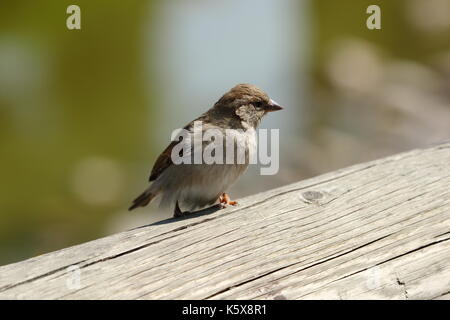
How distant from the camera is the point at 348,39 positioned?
31.6 ft

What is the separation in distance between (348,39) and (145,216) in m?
4.24

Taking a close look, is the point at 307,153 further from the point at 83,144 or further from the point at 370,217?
the point at 370,217

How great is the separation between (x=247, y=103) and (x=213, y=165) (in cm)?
71

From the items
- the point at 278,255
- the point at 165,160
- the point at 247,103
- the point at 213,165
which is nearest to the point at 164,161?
the point at 165,160

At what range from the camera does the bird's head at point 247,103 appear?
425 centimetres

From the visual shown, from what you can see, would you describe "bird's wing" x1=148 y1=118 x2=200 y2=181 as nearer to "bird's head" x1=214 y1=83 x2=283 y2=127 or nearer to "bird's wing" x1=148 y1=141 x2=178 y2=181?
"bird's wing" x1=148 y1=141 x2=178 y2=181

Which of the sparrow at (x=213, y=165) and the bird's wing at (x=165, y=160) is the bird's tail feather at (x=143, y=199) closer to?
the sparrow at (x=213, y=165)

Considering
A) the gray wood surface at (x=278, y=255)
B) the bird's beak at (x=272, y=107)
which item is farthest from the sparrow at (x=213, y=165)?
the gray wood surface at (x=278, y=255)

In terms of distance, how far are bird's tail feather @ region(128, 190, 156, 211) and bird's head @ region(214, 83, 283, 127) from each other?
693 millimetres

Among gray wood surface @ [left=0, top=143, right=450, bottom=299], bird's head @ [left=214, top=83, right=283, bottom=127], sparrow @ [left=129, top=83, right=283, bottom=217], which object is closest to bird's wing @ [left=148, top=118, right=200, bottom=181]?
sparrow @ [left=129, top=83, right=283, bottom=217]

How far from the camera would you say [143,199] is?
410 centimetres

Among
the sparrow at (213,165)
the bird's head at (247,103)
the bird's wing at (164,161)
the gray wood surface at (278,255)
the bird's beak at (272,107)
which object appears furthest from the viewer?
the bird's beak at (272,107)

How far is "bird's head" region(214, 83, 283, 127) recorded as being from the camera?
13.9ft
